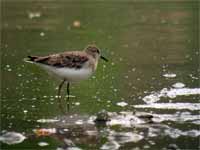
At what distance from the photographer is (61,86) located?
1159cm

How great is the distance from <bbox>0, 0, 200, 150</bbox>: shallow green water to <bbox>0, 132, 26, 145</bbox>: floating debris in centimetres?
4

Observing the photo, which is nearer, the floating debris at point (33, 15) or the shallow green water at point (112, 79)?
the shallow green water at point (112, 79)

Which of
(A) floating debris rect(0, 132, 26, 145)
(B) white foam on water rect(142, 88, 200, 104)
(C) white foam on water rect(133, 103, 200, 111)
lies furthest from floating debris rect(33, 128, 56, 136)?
(B) white foam on water rect(142, 88, 200, 104)

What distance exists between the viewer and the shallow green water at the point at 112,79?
892 centimetres

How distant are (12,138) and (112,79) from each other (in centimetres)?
423

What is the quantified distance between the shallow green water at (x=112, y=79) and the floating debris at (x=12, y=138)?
39 mm

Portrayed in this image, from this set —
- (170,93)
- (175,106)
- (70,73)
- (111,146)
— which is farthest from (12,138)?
(170,93)

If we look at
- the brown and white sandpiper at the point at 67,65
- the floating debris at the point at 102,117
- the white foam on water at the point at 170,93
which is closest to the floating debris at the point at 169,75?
the white foam on water at the point at 170,93

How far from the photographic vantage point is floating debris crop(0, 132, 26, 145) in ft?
28.5

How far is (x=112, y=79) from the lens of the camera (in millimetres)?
12750

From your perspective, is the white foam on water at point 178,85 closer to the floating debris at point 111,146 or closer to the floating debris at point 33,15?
the floating debris at point 111,146

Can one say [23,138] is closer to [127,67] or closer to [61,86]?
[61,86]

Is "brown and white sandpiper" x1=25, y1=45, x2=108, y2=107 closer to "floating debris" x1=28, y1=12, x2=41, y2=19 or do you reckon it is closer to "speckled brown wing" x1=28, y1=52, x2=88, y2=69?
"speckled brown wing" x1=28, y1=52, x2=88, y2=69

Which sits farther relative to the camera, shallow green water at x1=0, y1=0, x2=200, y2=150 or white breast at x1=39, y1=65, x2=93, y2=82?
white breast at x1=39, y1=65, x2=93, y2=82
